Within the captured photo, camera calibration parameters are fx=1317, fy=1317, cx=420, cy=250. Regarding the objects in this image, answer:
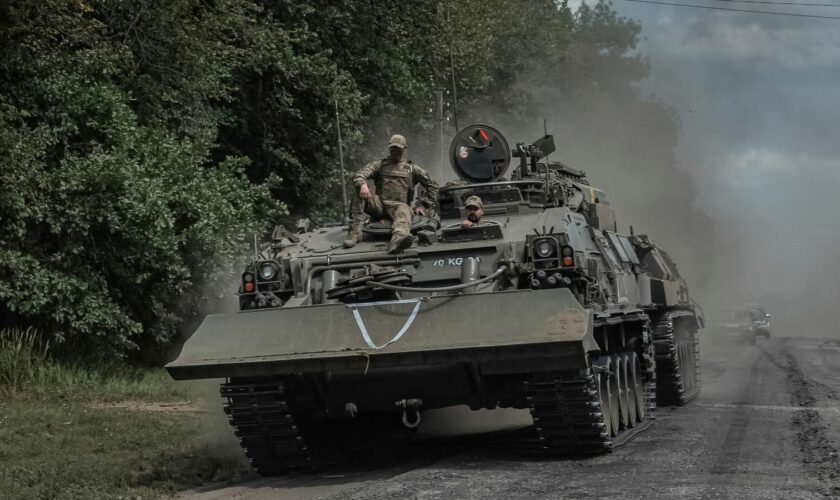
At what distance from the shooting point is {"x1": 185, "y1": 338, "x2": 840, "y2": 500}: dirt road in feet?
28.8

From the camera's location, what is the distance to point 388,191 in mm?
12508

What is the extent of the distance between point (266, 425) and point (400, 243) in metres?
2.02

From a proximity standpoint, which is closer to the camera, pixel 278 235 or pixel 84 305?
pixel 278 235

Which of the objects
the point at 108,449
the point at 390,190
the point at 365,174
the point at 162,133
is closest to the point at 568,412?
the point at 390,190

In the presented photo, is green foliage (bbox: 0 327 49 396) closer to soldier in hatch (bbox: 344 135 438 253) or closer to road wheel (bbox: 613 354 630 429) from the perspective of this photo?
soldier in hatch (bbox: 344 135 438 253)

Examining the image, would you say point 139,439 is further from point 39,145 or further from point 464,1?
point 464,1

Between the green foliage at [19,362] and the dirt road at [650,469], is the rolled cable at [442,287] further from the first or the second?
the green foliage at [19,362]

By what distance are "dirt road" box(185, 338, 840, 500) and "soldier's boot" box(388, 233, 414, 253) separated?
1858 millimetres

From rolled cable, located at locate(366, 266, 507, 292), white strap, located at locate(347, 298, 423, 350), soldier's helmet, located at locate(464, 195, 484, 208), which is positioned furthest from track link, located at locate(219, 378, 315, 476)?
soldier's helmet, located at locate(464, 195, 484, 208)

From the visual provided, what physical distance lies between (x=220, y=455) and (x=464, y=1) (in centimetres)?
1925

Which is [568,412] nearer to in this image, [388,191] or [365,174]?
[388,191]

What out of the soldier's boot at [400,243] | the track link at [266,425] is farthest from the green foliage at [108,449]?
the soldier's boot at [400,243]

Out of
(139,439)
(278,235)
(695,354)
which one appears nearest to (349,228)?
(278,235)

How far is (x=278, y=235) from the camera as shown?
12.3m
